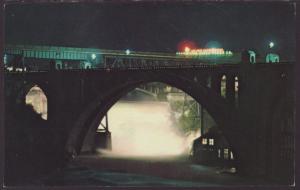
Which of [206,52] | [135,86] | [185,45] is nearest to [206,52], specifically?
Result: [206,52]

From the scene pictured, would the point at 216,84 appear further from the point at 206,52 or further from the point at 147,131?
the point at 147,131

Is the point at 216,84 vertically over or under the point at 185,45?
under

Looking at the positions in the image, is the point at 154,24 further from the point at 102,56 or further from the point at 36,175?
the point at 36,175

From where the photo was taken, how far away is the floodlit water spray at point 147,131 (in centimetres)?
236

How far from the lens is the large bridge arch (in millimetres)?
2424

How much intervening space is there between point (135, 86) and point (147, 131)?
221mm

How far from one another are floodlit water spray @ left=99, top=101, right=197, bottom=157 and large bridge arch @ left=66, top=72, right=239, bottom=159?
8 centimetres

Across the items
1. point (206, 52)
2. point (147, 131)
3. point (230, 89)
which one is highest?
point (206, 52)

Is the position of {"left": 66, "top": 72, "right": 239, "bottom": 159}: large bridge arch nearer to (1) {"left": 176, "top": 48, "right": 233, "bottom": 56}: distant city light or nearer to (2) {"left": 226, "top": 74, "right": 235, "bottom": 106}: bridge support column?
(2) {"left": 226, "top": 74, "right": 235, "bottom": 106}: bridge support column

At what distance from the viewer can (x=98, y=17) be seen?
7.63ft

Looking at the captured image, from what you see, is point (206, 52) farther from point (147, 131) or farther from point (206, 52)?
point (147, 131)

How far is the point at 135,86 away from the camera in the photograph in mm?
2455

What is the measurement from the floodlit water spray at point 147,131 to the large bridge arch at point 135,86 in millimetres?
81

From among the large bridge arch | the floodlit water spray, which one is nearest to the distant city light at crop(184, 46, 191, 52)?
the large bridge arch
